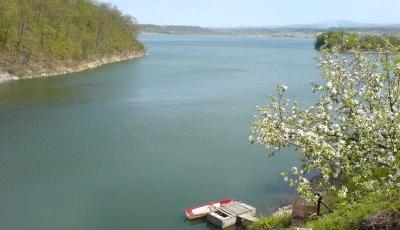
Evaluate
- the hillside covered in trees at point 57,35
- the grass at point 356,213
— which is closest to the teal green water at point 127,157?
the grass at point 356,213

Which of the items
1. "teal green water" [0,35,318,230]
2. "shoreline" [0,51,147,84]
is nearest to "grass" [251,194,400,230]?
"teal green water" [0,35,318,230]

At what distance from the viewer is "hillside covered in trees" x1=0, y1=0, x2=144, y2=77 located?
2803 inches

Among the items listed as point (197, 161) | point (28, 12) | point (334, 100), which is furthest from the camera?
point (28, 12)

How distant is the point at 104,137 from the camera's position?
3569 centimetres

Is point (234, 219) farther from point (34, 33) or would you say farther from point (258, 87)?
point (34, 33)

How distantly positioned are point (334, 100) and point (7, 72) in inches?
2504

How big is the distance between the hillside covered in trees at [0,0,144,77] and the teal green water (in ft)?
46.6

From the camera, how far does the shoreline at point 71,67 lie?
65750mm

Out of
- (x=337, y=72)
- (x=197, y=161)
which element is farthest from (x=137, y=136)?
(x=337, y=72)

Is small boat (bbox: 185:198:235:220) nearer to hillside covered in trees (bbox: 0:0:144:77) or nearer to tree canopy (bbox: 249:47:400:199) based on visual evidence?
tree canopy (bbox: 249:47:400:199)

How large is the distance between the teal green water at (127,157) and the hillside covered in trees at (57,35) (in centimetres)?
1420

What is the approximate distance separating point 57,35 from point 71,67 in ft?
28.5

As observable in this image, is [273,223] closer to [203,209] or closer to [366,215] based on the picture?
[203,209]

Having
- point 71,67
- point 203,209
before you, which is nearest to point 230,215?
point 203,209
